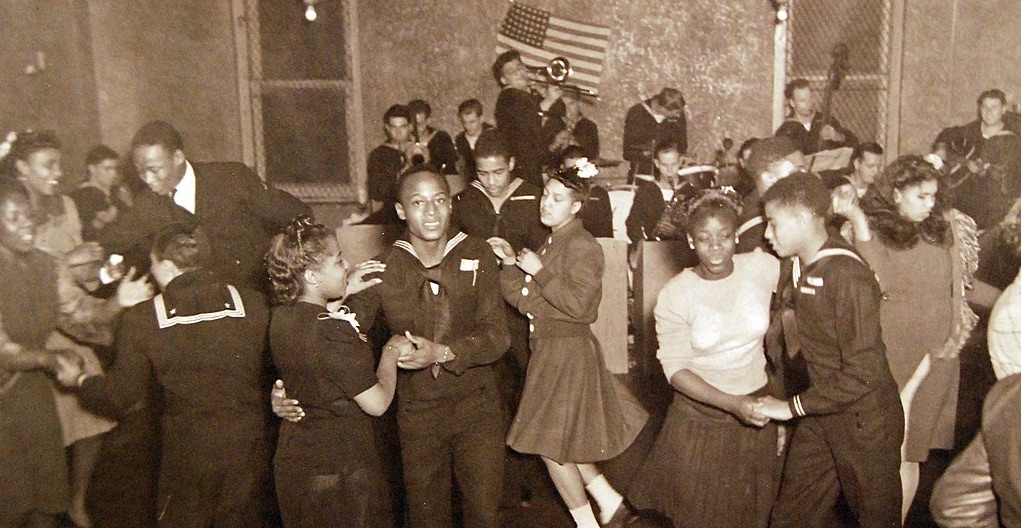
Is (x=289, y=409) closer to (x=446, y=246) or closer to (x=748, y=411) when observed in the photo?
(x=446, y=246)

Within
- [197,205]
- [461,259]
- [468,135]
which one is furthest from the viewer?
[468,135]

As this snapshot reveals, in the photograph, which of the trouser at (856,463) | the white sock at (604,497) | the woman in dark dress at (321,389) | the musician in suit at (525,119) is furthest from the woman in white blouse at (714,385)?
the musician in suit at (525,119)

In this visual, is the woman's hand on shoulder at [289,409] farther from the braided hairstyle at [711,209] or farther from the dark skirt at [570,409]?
the braided hairstyle at [711,209]

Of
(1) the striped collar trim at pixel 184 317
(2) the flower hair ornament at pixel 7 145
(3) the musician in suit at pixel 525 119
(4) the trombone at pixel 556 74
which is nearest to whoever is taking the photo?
(1) the striped collar trim at pixel 184 317

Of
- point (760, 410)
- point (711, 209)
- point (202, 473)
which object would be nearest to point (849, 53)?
point (711, 209)

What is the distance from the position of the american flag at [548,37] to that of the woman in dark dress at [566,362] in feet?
21.9

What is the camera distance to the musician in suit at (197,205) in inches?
203

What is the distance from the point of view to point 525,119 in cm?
912

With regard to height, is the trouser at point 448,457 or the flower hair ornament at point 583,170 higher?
the flower hair ornament at point 583,170

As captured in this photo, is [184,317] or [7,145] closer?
[184,317]

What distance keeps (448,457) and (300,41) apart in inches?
304

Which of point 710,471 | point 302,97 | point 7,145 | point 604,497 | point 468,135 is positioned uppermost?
point 302,97

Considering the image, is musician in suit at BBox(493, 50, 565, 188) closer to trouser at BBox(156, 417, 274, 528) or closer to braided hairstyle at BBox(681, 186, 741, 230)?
braided hairstyle at BBox(681, 186, 741, 230)

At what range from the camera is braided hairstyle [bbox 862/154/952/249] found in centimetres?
451
